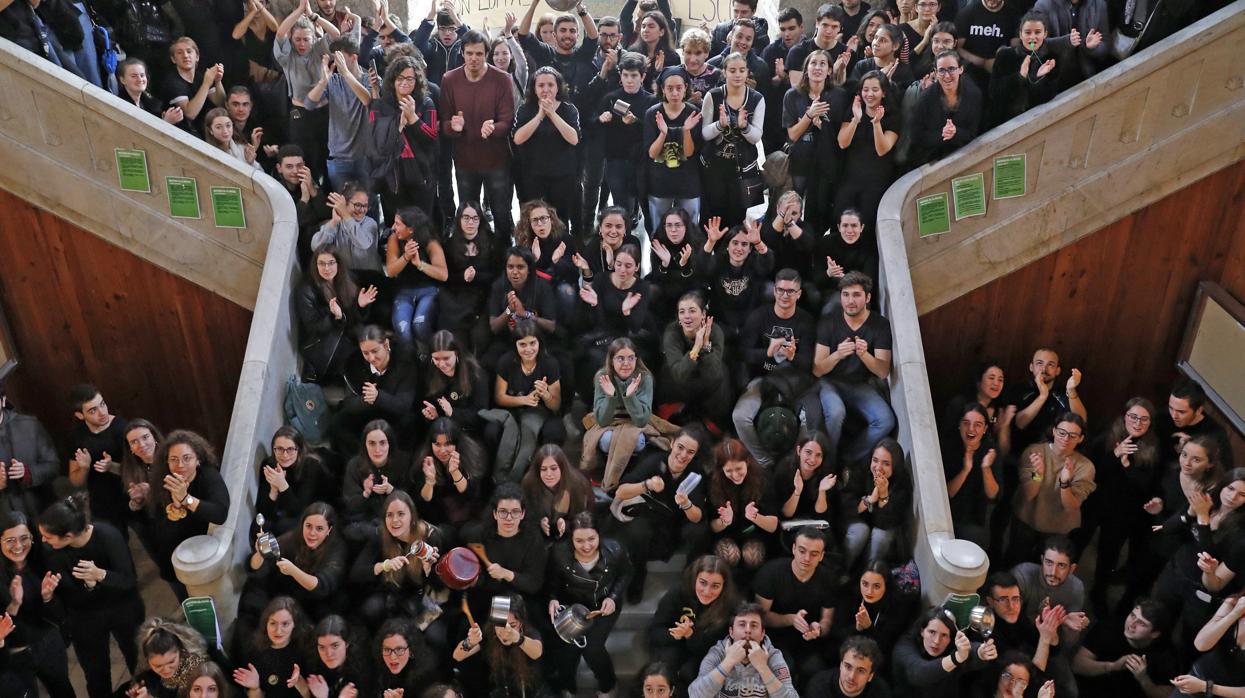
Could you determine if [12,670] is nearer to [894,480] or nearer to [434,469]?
[434,469]

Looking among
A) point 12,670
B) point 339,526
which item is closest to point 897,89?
point 339,526

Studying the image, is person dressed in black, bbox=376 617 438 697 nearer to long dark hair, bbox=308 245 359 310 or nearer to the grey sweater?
the grey sweater

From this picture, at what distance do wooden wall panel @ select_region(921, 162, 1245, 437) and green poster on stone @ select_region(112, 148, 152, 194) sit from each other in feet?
15.7

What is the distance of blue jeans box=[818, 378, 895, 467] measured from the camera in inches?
260

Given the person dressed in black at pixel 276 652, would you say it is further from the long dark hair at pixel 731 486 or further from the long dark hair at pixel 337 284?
the long dark hair at pixel 731 486

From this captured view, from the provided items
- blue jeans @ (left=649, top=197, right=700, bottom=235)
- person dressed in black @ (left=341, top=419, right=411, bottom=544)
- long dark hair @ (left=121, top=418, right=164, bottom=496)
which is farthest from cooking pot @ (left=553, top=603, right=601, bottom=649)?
blue jeans @ (left=649, top=197, right=700, bottom=235)

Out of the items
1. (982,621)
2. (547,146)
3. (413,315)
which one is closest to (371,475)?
(413,315)

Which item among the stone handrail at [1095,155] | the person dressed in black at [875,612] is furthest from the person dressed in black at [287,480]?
the stone handrail at [1095,155]

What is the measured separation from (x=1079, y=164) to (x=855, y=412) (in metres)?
2.16

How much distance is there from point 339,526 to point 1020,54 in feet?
15.5

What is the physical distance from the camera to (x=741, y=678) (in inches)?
229

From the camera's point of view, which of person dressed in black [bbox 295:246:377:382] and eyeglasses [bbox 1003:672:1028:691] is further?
person dressed in black [bbox 295:246:377:382]

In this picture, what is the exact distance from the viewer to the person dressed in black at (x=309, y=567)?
587 cm

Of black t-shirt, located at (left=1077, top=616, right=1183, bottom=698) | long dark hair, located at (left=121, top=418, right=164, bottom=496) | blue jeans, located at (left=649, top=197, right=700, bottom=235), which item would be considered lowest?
black t-shirt, located at (left=1077, top=616, right=1183, bottom=698)
